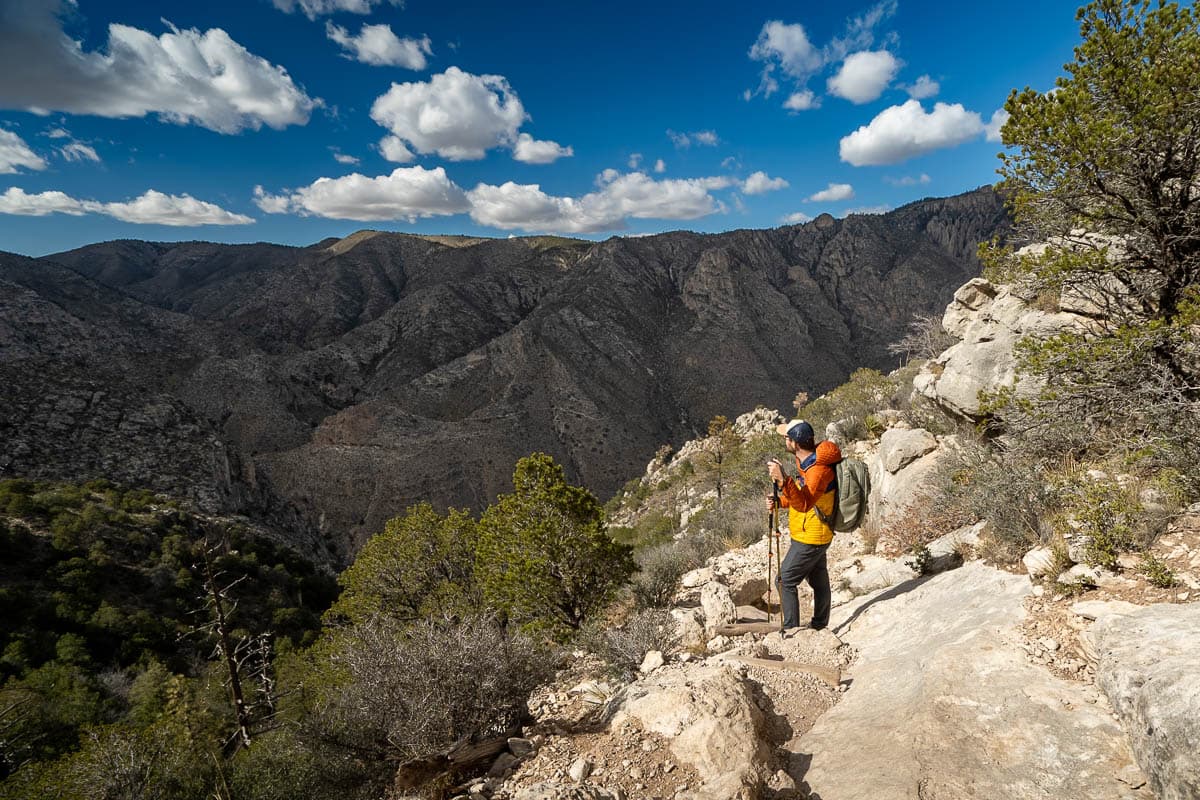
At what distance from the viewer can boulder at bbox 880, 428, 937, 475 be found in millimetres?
8711

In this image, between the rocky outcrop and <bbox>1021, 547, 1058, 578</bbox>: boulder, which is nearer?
<bbox>1021, 547, 1058, 578</bbox>: boulder

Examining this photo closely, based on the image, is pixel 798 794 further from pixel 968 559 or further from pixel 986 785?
pixel 968 559

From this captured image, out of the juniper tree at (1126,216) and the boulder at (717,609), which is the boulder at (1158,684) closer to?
the juniper tree at (1126,216)

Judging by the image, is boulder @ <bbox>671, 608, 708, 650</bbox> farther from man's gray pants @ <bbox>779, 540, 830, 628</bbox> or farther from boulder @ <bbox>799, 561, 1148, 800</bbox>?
boulder @ <bbox>799, 561, 1148, 800</bbox>

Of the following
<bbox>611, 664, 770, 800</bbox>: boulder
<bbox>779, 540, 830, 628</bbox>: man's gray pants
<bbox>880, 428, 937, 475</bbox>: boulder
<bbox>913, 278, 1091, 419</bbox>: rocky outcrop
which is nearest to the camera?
<bbox>611, 664, 770, 800</bbox>: boulder

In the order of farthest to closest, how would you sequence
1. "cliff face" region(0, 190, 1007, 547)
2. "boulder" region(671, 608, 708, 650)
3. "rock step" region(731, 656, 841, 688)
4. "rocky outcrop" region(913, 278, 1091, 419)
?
1. "cliff face" region(0, 190, 1007, 547)
2. "rocky outcrop" region(913, 278, 1091, 419)
3. "boulder" region(671, 608, 708, 650)
4. "rock step" region(731, 656, 841, 688)

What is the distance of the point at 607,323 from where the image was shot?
7219cm

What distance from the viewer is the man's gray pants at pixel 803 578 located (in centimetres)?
519

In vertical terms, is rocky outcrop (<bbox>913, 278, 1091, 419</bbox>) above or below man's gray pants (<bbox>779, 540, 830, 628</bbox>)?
above

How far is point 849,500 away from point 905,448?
469cm

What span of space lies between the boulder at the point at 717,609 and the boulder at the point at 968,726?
2154 mm

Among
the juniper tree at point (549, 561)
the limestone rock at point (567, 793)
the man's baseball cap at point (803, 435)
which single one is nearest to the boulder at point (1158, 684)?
the man's baseball cap at point (803, 435)

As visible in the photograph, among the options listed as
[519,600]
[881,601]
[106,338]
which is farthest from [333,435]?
[881,601]

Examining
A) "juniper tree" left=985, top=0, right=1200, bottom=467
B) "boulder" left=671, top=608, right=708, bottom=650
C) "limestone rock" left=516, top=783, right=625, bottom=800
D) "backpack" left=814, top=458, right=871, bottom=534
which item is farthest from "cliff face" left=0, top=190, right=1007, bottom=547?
"juniper tree" left=985, top=0, right=1200, bottom=467
